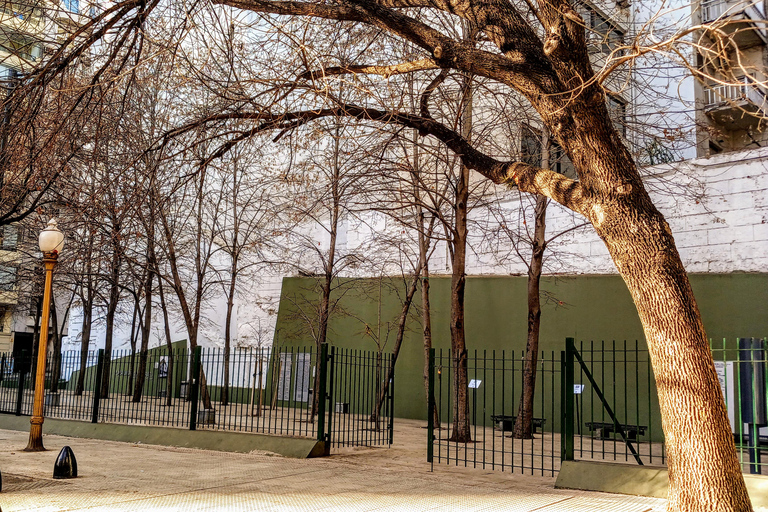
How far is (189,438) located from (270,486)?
490 centimetres

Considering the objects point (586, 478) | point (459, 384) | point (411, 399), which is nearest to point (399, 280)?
point (411, 399)

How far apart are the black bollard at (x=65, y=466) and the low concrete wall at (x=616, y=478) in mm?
6100

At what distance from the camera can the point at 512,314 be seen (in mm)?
18609

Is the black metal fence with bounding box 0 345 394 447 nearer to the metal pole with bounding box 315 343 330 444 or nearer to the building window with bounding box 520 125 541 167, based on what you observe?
the metal pole with bounding box 315 343 330 444

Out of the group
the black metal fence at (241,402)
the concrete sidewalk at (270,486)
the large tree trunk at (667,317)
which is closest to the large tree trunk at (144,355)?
the black metal fence at (241,402)

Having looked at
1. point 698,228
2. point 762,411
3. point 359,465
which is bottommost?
point 359,465

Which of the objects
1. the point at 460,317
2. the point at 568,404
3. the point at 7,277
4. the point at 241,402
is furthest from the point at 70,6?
the point at 7,277

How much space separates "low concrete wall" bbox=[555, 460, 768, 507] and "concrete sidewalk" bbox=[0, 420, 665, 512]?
7.1 inches

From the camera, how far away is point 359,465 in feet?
34.0

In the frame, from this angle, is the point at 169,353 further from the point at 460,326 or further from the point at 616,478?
the point at 616,478

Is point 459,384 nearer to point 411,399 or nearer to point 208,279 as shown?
point 411,399

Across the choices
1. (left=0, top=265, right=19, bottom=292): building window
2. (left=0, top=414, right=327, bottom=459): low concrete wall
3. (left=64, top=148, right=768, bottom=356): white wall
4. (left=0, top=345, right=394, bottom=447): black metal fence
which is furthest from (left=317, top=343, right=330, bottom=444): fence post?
(left=0, top=265, right=19, bottom=292): building window

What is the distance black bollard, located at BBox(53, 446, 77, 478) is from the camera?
8.31 m

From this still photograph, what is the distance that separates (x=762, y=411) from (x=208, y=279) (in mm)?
22763
